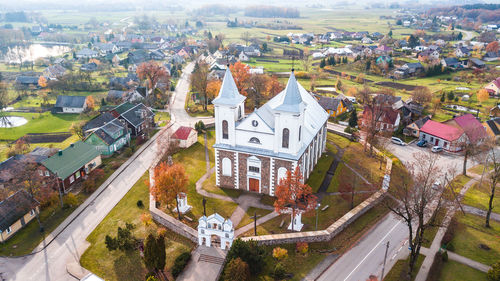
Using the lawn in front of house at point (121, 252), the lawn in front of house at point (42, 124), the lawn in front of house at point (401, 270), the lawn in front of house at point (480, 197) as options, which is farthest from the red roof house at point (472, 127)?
the lawn in front of house at point (42, 124)

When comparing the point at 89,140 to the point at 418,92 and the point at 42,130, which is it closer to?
the point at 42,130

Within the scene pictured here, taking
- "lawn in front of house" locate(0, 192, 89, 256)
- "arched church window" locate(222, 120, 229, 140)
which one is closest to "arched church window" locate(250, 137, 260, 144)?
Result: "arched church window" locate(222, 120, 229, 140)

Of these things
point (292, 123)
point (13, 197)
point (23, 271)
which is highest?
point (292, 123)

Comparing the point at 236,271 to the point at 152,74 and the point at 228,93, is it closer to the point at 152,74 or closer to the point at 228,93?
the point at 228,93

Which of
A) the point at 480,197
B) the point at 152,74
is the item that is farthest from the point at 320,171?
the point at 152,74

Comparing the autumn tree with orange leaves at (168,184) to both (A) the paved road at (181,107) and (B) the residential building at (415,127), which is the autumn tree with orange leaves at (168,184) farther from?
(B) the residential building at (415,127)

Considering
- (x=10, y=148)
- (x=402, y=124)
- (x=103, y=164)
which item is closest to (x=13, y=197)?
(x=103, y=164)

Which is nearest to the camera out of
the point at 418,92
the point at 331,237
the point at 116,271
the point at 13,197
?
the point at 116,271
